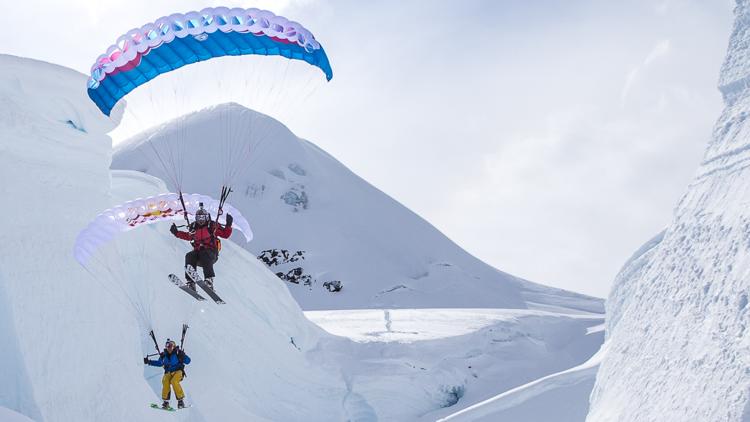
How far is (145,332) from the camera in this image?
646 inches

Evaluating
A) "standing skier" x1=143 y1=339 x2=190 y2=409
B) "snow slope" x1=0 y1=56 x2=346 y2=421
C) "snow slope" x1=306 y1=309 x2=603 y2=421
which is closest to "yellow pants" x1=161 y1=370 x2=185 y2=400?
"standing skier" x1=143 y1=339 x2=190 y2=409

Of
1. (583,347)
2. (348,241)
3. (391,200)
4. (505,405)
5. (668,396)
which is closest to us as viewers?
(668,396)

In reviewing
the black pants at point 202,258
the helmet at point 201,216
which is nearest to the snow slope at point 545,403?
the black pants at point 202,258

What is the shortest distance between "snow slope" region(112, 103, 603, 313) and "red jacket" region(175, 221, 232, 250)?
90.7ft

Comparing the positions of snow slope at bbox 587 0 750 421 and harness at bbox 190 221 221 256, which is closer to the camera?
snow slope at bbox 587 0 750 421

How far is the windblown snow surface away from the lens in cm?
1300

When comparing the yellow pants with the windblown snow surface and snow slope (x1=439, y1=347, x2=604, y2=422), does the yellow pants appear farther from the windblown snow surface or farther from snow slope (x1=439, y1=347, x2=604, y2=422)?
snow slope (x1=439, y1=347, x2=604, y2=422)

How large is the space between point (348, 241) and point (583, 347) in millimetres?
23701

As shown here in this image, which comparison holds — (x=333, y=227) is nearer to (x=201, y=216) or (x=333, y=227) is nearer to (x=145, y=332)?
(x=145, y=332)

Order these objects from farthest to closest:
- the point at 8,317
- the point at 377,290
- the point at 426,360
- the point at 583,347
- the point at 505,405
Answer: the point at 377,290 < the point at 583,347 < the point at 426,360 < the point at 505,405 < the point at 8,317

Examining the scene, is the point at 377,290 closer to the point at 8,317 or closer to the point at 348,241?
the point at 348,241

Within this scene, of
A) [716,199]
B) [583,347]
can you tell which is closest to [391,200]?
[583,347]

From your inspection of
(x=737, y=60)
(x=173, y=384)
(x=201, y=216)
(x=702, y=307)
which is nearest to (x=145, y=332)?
(x=173, y=384)

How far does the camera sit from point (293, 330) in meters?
20.8
